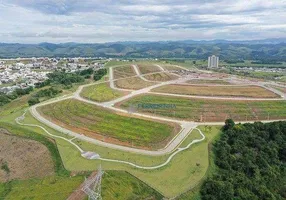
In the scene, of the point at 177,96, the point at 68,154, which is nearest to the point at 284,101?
the point at 177,96

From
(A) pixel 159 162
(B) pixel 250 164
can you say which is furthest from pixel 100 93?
(B) pixel 250 164

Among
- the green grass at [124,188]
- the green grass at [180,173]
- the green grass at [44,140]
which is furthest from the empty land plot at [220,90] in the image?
the green grass at [124,188]

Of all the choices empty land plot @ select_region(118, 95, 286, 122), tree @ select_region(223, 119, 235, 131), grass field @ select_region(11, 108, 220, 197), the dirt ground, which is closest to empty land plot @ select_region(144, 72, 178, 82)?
empty land plot @ select_region(118, 95, 286, 122)

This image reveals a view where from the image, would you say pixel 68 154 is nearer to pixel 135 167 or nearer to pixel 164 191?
pixel 135 167

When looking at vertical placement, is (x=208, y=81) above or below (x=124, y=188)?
below

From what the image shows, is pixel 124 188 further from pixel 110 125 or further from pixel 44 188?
pixel 110 125

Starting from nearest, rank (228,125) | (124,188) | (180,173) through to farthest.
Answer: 1. (124,188)
2. (180,173)
3. (228,125)

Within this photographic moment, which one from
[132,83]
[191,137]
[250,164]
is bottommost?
[250,164]
